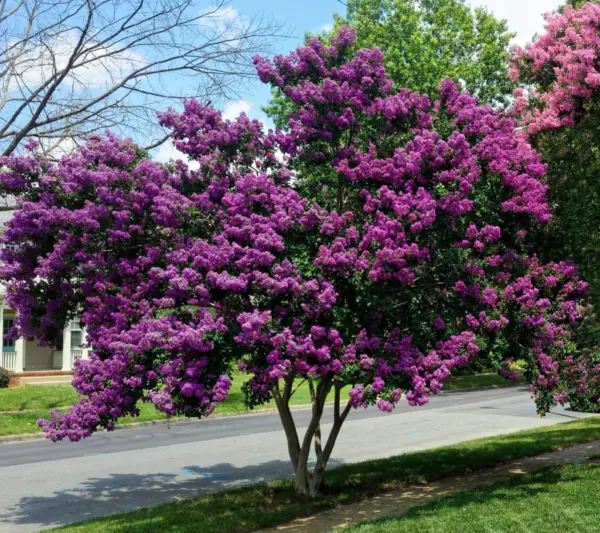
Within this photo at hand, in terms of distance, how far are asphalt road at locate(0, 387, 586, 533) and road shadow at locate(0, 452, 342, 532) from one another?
2 cm

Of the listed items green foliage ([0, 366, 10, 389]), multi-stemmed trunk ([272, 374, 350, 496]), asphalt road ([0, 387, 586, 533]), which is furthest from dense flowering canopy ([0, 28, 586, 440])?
green foliage ([0, 366, 10, 389])

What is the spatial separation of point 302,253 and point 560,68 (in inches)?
221

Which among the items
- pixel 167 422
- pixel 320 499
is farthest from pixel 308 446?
pixel 167 422

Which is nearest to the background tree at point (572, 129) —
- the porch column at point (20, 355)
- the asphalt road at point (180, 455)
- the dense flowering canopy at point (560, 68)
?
the dense flowering canopy at point (560, 68)

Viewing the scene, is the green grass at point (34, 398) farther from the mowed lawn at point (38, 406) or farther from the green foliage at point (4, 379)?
the green foliage at point (4, 379)

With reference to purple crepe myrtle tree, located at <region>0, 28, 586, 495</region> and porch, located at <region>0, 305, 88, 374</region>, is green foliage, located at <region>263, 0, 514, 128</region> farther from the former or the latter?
purple crepe myrtle tree, located at <region>0, 28, 586, 495</region>

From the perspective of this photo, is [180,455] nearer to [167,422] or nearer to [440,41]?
[167,422]

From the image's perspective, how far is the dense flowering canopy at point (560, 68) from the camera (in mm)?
10445

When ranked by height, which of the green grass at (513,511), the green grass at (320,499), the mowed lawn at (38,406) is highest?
the mowed lawn at (38,406)

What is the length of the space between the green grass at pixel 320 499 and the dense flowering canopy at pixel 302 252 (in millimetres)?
1593

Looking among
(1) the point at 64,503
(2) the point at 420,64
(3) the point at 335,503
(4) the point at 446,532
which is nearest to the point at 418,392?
(4) the point at 446,532

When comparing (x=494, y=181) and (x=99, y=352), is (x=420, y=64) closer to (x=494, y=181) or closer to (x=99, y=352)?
(x=494, y=181)

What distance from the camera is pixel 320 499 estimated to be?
412 inches

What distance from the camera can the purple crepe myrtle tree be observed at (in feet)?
26.8
